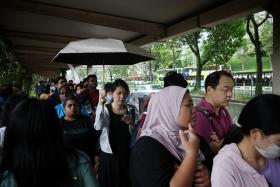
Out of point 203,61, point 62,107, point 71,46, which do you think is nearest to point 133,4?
point 71,46

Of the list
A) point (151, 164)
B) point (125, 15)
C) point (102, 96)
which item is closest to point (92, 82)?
point (125, 15)

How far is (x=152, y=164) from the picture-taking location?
1823 mm

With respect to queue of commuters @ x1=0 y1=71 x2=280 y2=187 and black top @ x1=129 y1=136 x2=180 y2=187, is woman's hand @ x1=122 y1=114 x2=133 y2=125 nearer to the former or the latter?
queue of commuters @ x1=0 y1=71 x2=280 y2=187

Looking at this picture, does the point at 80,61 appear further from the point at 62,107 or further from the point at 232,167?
the point at 232,167

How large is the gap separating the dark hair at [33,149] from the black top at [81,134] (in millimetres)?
2057

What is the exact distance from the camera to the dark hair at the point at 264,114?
1617mm

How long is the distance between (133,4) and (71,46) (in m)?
1.97

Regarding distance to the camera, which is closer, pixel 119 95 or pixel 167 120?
pixel 167 120

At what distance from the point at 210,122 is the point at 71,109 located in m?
1.80

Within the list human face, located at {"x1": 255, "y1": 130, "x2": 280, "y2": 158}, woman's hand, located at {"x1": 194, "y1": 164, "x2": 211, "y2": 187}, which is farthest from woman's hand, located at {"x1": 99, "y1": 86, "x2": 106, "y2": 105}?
human face, located at {"x1": 255, "y1": 130, "x2": 280, "y2": 158}

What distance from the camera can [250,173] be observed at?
166 cm

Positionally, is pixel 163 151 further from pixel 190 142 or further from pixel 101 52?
pixel 101 52

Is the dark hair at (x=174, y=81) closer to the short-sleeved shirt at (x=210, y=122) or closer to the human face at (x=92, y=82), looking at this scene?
the short-sleeved shirt at (x=210, y=122)

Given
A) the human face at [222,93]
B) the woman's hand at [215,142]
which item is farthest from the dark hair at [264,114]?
the human face at [222,93]
